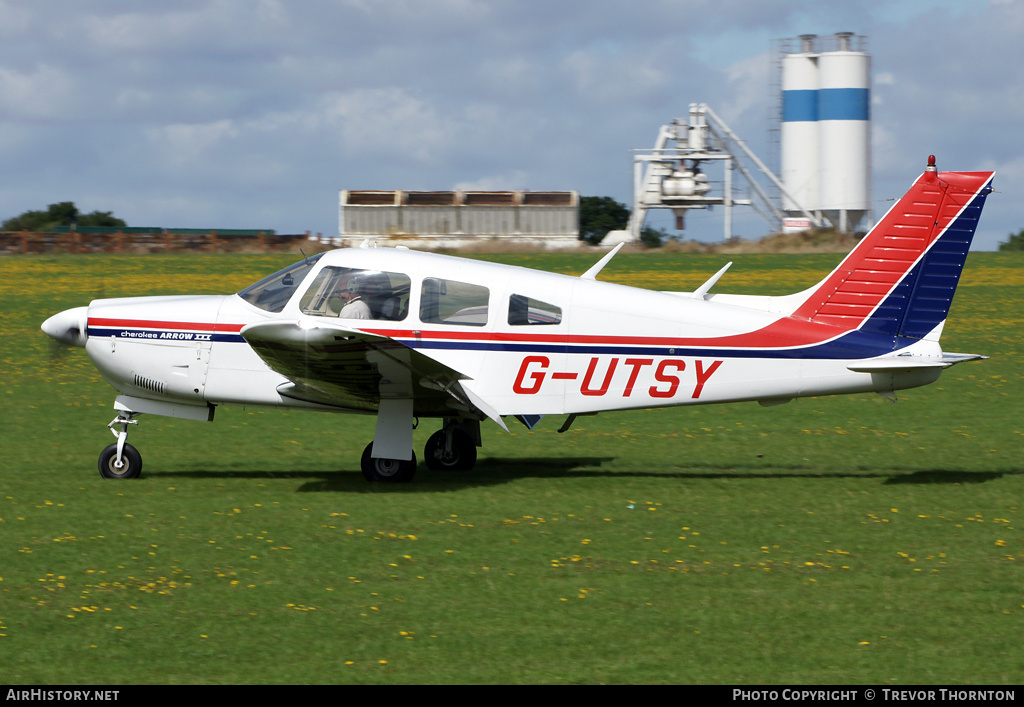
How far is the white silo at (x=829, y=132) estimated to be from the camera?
56.5 metres

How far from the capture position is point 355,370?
9961mm

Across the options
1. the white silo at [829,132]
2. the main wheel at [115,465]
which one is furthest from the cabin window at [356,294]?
the white silo at [829,132]

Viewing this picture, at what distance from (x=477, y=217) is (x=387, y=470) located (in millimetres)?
53712

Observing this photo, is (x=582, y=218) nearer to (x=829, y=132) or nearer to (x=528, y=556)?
(x=829, y=132)

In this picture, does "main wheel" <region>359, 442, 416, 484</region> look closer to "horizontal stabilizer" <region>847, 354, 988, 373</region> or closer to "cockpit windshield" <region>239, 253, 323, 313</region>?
"cockpit windshield" <region>239, 253, 323, 313</region>

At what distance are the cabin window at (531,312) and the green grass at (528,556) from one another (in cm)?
159

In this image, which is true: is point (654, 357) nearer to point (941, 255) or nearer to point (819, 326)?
point (819, 326)

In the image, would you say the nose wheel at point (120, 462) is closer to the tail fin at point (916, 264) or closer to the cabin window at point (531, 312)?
the cabin window at point (531, 312)

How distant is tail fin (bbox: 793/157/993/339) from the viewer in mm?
10461

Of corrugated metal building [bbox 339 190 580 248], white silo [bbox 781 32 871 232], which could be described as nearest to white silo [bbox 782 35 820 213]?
white silo [bbox 781 32 871 232]

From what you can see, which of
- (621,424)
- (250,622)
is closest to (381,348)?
(250,622)

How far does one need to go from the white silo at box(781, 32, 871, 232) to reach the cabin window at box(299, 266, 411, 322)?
1940 inches

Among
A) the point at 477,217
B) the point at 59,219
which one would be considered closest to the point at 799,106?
the point at 477,217
